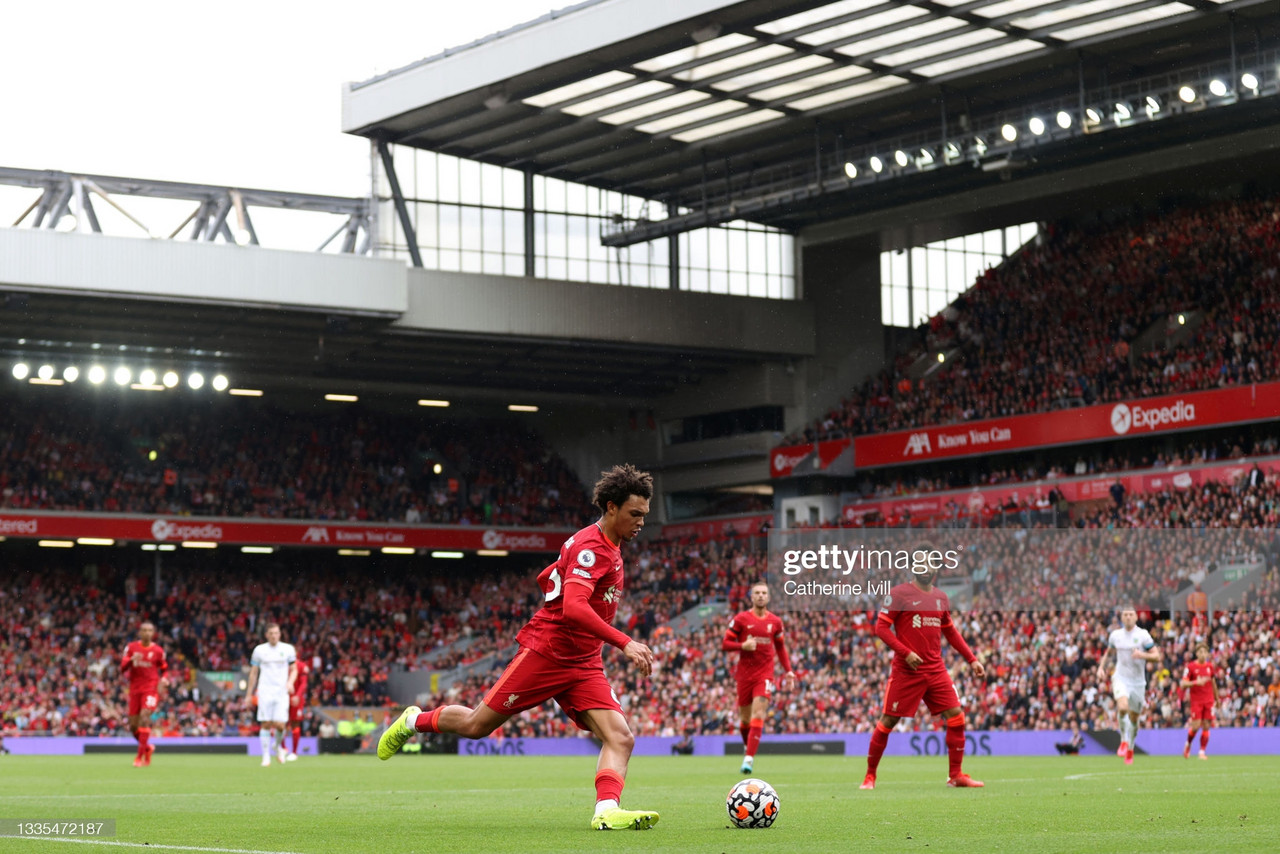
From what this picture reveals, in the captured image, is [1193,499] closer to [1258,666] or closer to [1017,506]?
[1017,506]

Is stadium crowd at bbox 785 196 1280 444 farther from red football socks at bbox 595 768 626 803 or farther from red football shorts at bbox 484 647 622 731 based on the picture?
red football socks at bbox 595 768 626 803

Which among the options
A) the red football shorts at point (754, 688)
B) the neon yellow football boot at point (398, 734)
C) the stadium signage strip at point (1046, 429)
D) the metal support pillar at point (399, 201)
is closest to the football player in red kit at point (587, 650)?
the neon yellow football boot at point (398, 734)

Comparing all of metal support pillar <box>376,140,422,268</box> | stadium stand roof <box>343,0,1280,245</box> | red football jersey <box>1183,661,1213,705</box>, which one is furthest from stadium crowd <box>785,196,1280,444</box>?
red football jersey <box>1183,661,1213,705</box>

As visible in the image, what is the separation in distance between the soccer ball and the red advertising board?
33.9 m

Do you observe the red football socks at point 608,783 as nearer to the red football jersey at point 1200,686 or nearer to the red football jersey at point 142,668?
the red football jersey at point 142,668

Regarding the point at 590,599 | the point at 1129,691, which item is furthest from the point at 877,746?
the point at 1129,691

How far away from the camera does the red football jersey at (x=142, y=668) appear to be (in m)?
25.3

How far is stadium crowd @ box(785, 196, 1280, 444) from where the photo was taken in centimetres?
4484

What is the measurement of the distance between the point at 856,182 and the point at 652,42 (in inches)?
276

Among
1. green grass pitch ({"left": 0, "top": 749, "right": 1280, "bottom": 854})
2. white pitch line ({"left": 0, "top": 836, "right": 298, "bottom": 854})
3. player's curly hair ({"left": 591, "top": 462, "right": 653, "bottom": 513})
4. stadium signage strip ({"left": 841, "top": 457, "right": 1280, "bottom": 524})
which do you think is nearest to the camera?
white pitch line ({"left": 0, "top": 836, "right": 298, "bottom": 854})

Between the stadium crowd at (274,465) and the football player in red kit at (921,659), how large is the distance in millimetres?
41043

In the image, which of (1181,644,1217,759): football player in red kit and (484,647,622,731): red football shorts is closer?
(484,647,622,731): red football shorts

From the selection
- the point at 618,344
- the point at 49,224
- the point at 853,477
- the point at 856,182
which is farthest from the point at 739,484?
the point at 49,224

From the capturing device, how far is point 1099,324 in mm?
48594
